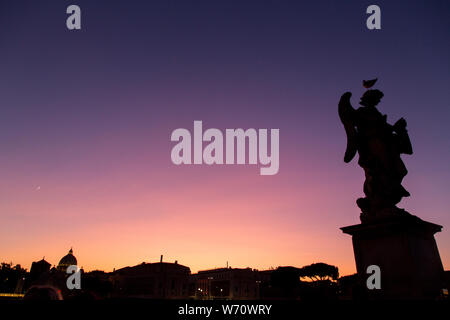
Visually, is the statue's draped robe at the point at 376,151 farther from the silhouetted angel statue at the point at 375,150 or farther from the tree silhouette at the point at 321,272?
the tree silhouette at the point at 321,272

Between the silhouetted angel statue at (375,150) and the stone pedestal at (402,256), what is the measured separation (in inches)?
19.7

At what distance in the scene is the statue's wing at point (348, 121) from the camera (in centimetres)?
811

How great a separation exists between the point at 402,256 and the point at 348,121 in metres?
3.63

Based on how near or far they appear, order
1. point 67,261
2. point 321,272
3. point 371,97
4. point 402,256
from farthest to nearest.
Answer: point 67,261 → point 321,272 → point 371,97 → point 402,256

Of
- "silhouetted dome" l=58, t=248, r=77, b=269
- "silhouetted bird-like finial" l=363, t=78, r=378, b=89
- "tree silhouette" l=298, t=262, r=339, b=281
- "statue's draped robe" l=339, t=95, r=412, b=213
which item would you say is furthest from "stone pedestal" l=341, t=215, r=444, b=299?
"silhouetted dome" l=58, t=248, r=77, b=269

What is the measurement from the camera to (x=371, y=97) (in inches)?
321

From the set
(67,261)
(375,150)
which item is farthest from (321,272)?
(67,261)

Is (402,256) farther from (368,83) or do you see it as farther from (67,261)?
(67,261)

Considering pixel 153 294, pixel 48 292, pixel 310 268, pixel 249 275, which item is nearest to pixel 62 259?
pixel 153 294

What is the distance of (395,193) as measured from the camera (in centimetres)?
730

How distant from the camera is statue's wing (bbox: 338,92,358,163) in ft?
26.6

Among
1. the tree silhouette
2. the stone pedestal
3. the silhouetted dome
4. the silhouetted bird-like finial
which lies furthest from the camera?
the silhouetted dome

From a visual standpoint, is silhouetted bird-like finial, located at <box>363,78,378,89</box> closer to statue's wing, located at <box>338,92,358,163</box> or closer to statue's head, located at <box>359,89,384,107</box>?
statue's head, located at <box>359,89,384,107</box>

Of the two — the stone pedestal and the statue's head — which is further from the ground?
the statue's head
